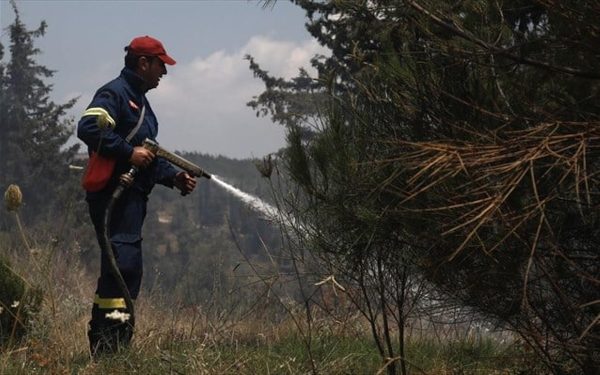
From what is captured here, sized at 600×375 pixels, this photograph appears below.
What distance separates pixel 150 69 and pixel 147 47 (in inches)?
5.1

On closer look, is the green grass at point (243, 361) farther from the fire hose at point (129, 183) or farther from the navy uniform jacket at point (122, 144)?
the navy uniform jacket at point (122, 144)

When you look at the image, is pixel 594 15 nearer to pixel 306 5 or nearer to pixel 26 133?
pixel 306 5

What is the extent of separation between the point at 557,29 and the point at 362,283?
57.7 inches

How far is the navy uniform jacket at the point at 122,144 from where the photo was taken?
5031mm

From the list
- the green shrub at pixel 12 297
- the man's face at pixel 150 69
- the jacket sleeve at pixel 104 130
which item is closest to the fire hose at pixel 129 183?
the jacket sleeve at pixel 104 130

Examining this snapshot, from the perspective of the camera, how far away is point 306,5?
15.5 m

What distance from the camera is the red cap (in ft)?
17.5

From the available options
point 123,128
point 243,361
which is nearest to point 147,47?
point 123,128

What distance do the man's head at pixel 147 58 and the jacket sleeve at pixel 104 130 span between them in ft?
1.02

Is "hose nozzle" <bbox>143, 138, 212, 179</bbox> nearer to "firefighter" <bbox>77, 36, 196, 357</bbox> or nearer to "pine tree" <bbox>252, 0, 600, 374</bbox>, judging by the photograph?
"firefighter" <bbox>77, 36, 196, 357</bbox>

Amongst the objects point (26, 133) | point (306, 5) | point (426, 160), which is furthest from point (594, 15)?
point (26, 133)

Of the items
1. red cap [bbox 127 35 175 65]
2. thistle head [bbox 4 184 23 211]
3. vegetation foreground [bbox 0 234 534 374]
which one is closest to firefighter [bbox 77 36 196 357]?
red cap [bbox 127 35 175 65]

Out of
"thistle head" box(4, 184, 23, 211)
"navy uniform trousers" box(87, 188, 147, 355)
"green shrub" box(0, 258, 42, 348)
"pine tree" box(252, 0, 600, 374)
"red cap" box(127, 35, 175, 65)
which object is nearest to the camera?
"pine tree" box(252, 0, 600, 374)

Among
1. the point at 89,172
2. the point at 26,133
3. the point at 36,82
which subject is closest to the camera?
the point at 89,172
